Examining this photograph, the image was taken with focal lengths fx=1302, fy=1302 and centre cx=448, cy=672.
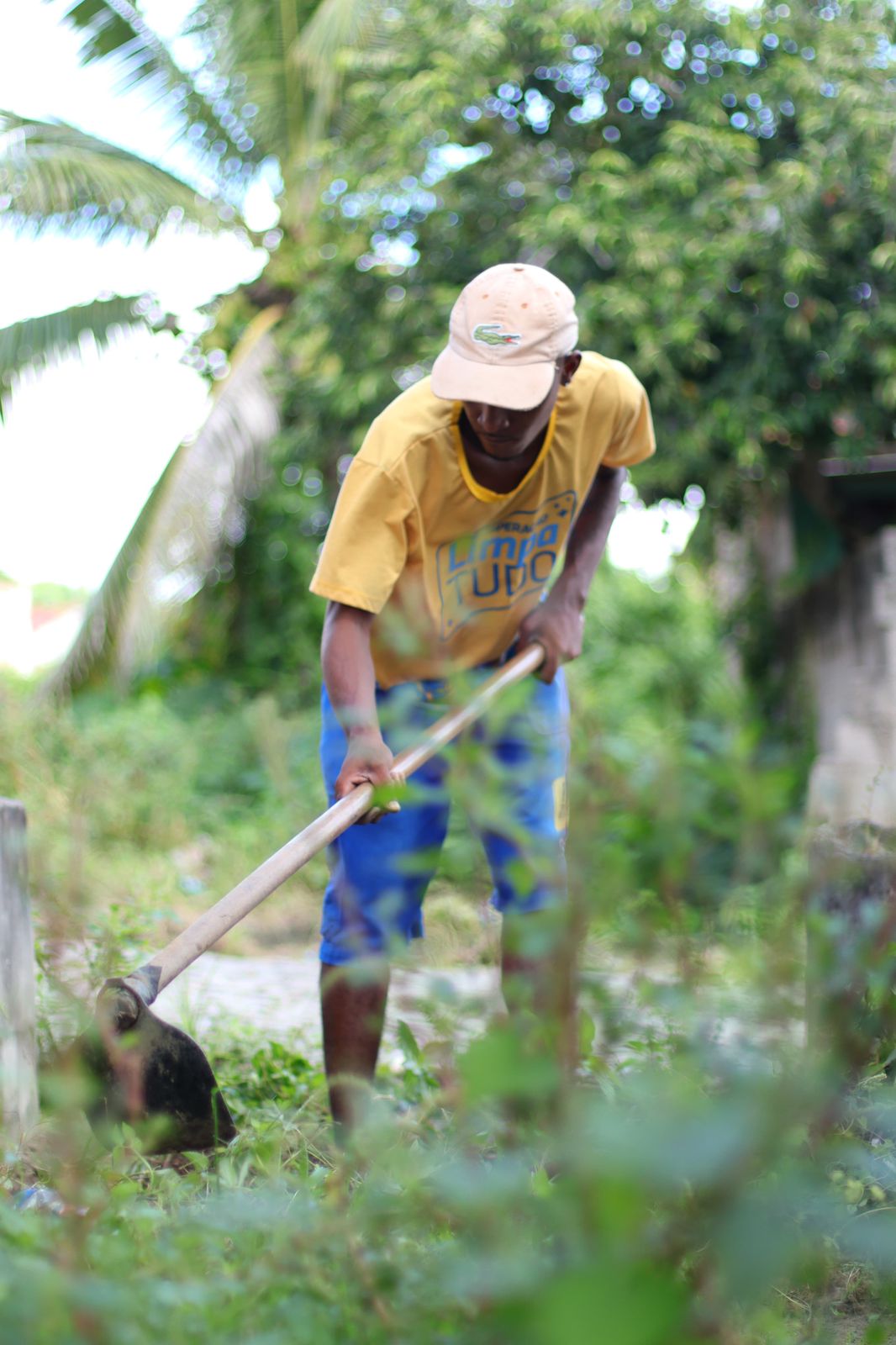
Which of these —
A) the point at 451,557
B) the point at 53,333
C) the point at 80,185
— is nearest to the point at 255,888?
the point at 451,557

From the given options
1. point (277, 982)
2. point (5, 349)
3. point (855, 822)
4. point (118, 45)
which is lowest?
point (277, 982)

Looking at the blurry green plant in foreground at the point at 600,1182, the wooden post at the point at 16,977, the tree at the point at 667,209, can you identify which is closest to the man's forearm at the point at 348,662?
the wooden post at the point at 16,977

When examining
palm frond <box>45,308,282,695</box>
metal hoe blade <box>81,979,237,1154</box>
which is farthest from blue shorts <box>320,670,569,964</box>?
palm frond <box>45,308,282,695</box>

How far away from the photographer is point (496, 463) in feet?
8.18

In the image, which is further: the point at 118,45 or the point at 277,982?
the point at 118,45

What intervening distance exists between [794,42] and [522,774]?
7.54 metres

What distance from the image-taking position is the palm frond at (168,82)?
10.5m

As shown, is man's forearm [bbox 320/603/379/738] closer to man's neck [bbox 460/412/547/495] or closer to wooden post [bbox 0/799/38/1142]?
man's neck [bbox 460/412/547/495]

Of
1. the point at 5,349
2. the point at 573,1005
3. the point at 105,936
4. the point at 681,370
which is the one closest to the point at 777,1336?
the point at 573,1005

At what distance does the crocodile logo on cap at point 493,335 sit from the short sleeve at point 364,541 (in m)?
0.30

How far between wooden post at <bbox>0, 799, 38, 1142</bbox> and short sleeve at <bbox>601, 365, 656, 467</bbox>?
1.47 meters

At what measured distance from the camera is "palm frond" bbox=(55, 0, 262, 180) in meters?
10.5

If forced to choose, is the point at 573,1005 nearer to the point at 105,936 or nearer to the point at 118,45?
the point at 105,936

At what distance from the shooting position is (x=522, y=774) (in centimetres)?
117
